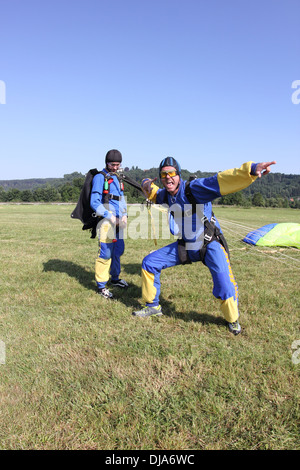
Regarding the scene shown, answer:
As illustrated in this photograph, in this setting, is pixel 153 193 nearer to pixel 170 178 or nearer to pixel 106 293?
pixel 170 178

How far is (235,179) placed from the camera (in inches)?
132

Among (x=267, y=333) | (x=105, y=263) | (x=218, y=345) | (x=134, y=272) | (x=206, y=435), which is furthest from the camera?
(x=134, y=272)

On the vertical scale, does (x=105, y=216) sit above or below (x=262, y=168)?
below

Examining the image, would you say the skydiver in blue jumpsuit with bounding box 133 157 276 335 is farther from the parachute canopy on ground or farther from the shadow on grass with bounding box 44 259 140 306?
the parachute canopy on ground

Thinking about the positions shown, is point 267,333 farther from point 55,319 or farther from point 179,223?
point 55,319

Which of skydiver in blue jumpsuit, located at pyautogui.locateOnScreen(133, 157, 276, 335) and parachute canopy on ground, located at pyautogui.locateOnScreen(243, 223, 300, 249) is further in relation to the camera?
parachute canopy on ground, located at pyautogui.locateOnScreen(243, 223, 300, 249)

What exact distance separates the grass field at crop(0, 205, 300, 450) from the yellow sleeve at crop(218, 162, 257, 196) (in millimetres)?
1911

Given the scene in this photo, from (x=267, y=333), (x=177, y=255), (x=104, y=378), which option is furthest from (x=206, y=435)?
(x=177, y=255)

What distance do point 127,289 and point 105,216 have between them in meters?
1.65

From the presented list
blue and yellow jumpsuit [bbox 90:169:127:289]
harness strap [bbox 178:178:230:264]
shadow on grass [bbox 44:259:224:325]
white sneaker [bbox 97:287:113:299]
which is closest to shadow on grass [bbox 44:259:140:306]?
shadow on grass [bbox 44:259:224:325]

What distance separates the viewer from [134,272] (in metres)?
7.45

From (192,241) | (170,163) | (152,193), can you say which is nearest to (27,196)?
(152,193)

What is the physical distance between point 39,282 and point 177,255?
3506 millimetres

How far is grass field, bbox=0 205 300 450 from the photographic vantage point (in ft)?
7.57
